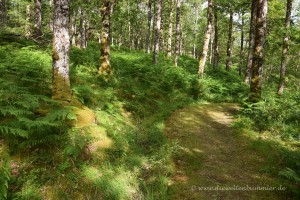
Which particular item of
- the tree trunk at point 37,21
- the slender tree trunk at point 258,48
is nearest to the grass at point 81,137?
the slender tree trunk at point 258,48

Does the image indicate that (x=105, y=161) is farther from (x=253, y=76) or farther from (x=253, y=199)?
(x=253, y=76)

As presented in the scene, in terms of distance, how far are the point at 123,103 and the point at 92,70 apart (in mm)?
2941

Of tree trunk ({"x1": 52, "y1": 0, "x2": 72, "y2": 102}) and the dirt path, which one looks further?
tree trunk ({"x1": 52, "y1": 0, "x2": 72, "y2": 102})

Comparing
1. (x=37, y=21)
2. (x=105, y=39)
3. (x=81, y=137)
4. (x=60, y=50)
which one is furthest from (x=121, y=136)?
(x=37, y=21)

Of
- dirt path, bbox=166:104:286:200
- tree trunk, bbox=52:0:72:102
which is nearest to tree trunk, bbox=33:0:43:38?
tree trunk, bbox=52:0:72:102

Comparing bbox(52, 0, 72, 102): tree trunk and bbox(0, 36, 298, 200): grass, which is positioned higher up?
bbox(52, 0, 72, 102): tree trunk

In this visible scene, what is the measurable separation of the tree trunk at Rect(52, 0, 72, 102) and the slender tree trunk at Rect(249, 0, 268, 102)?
27.6ft

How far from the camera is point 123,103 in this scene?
10.9m

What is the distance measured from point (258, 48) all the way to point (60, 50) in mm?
8685

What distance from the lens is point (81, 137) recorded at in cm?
621

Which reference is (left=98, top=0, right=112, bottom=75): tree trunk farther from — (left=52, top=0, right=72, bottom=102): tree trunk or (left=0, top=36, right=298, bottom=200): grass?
(left=52, top=0, right=72, bottom=102): tree trunk

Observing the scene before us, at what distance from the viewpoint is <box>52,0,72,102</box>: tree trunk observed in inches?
279

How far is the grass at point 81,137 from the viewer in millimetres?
5391

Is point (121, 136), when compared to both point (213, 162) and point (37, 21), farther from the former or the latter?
point (37, 21)
